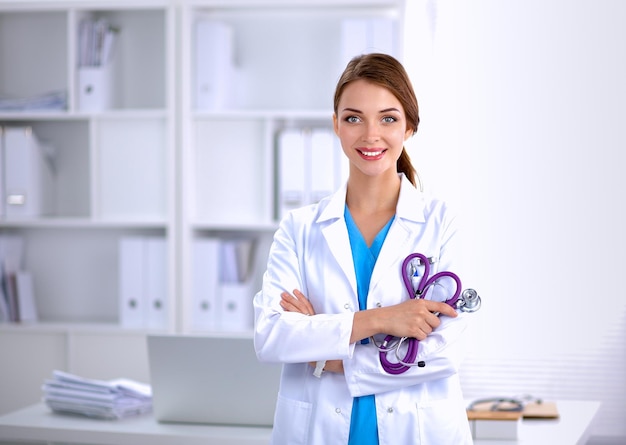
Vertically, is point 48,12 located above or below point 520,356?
above

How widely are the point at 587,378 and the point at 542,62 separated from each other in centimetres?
162

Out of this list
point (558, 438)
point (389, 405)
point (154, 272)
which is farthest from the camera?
point (154, 272)

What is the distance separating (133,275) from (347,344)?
8.09ft

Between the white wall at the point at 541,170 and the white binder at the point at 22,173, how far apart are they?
6.01ft

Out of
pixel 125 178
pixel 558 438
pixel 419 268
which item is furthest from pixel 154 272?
pixel 419 268

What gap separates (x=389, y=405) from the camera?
1641mm

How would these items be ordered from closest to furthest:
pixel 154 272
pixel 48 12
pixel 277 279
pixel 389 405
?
pixel 389 405 < pixel 277 279 < pixel 154 272 < pixel 48 12

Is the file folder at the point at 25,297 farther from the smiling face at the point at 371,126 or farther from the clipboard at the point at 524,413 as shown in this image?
→ the smiling face at the point at 371,126

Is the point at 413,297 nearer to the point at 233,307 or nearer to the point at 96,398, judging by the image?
the point at 96,398

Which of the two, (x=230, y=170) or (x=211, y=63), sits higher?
(x=211, y=63)

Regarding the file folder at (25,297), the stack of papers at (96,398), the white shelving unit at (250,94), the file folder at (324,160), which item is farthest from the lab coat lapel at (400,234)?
the file folder at (25,297)

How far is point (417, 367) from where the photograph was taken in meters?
1.63

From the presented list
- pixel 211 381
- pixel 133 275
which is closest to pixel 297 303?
pixel 211 381

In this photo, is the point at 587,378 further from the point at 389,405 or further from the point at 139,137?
the point at 389,405
